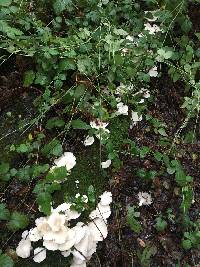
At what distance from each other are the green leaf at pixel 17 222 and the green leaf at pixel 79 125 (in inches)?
32.7

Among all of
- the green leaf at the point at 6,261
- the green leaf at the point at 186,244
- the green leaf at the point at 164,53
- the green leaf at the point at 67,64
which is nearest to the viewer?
the green leaf at the point at 6,261

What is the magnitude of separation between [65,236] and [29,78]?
4.74 feet

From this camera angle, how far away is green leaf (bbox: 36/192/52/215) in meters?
2.72

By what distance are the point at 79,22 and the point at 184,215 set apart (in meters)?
2.05

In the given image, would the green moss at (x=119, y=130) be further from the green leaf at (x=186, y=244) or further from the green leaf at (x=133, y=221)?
the green leaf at (x=186, y=244)

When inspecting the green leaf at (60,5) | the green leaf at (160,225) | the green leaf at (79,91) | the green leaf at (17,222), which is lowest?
the green leaf at (160,225)

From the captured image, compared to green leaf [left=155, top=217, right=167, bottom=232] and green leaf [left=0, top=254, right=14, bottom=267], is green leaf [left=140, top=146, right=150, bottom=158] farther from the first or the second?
green leaf [left=0, top=254, right=14, bottom=267]

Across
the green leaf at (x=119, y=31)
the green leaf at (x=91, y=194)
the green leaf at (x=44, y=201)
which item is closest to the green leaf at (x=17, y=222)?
the green leaf at (x=44, y=201)

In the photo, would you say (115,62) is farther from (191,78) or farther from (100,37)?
(191,78)

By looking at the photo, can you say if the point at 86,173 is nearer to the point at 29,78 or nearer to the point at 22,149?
the point at 22,149

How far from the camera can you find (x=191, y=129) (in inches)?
141

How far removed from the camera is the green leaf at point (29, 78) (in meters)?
3.36

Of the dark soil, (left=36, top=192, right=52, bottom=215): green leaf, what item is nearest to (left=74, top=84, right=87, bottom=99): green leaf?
the dark soil

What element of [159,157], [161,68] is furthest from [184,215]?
[161,68]
